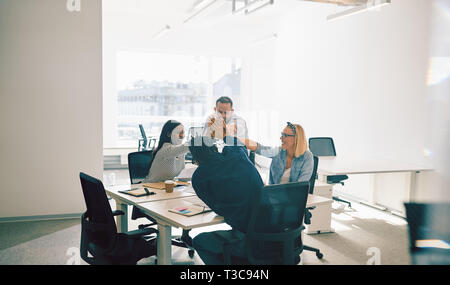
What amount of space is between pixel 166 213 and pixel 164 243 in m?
0.21

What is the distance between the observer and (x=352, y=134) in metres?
6.04

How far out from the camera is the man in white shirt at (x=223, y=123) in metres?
4.03

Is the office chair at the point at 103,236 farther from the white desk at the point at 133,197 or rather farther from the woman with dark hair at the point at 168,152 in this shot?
the woman with dark hair at the point at 168,152

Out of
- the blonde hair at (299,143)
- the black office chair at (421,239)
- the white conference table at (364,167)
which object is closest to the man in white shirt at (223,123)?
the blonde hair at (299,143)

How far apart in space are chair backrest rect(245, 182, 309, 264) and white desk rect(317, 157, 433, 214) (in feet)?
7.14

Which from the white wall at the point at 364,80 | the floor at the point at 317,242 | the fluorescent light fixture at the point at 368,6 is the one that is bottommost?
the floor at the point at 317,242

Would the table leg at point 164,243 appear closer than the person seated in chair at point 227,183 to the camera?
No

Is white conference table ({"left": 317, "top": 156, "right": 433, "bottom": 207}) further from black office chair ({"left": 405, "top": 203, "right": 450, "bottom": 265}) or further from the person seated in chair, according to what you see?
black office chair ({"left": 405, "top": 203, "right": 450, "bottom": 265})

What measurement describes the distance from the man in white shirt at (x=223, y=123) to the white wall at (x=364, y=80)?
7.15ft

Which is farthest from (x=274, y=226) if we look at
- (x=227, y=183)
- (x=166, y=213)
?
(x=166, y=213)

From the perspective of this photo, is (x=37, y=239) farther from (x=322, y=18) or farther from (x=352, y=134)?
(x=322, y=18)

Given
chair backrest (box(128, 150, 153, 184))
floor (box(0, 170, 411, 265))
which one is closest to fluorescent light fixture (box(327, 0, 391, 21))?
floor (box(0, 170, 411, 265))
